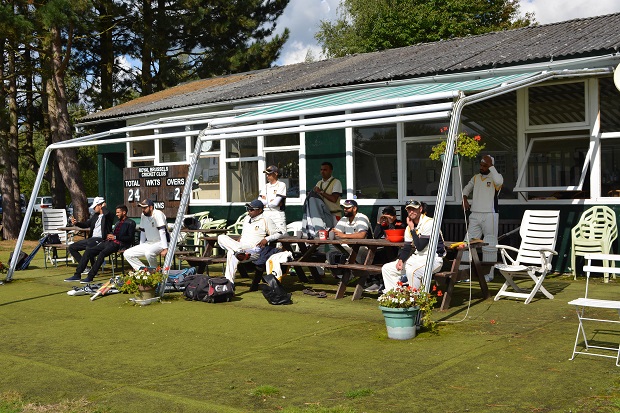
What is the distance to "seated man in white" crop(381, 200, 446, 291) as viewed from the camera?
8.80 m

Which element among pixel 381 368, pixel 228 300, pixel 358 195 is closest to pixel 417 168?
pixel 358 195

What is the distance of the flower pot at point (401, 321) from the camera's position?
746 cm

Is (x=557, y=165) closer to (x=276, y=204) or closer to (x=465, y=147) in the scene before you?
(x=465, y=147)

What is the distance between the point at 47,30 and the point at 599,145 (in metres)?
14.2

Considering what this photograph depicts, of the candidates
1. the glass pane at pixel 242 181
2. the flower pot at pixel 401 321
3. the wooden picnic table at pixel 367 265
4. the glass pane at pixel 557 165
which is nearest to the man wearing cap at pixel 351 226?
the wooden picnic table at pixel 367 265

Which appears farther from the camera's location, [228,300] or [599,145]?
[599,145]

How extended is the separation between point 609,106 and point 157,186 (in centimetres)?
901

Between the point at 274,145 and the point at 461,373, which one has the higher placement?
Answer: the point at 274,145

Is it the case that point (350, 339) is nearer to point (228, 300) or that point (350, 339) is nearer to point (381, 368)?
point (381, 368)

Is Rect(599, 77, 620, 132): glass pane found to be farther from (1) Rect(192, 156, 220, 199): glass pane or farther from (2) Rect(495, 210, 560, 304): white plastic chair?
(1) Rect(192, 156, 220, 199): glass pane

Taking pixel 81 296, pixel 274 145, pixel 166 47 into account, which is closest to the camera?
pixel 81 296

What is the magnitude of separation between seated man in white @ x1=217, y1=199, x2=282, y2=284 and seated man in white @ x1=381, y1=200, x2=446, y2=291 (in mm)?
2059

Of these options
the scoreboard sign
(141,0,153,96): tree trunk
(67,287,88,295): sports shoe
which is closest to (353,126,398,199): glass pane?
the scoreboard sign

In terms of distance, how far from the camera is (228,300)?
404 inches
